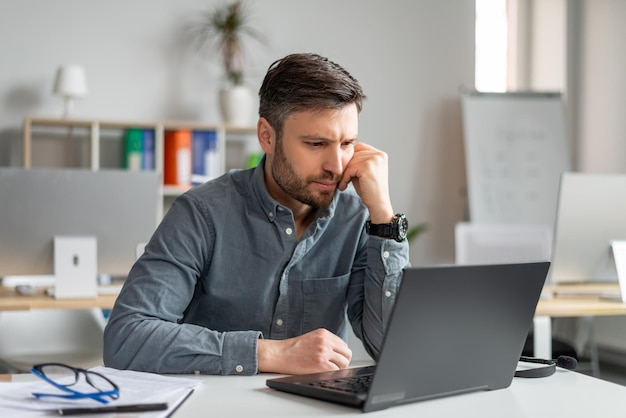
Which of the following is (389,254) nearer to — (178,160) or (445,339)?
(445,339)

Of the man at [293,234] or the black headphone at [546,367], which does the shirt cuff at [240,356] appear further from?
Result: the black headphone at [546,367]

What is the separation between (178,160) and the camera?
4.35 m

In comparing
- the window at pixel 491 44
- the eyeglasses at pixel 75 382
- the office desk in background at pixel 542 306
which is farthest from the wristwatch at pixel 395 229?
the window at pixel 491 44

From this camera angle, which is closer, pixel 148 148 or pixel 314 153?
pixel 314 153

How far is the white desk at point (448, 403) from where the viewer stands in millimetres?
1120

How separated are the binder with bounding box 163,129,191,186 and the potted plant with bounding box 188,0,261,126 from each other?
0.91ft

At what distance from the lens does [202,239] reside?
1.67m

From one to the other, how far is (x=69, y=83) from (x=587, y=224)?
A: 8.91 ft

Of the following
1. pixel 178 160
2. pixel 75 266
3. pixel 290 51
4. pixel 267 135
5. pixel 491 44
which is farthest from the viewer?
pixel 491 44

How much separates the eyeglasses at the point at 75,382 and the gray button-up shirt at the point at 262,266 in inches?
13.3

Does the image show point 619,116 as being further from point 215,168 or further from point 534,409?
point 534,409

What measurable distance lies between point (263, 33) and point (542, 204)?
197 cm

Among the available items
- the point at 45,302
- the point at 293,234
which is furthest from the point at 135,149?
the point at 293,234

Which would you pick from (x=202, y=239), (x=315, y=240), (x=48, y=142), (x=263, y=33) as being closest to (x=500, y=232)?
(x=315, y=240)
